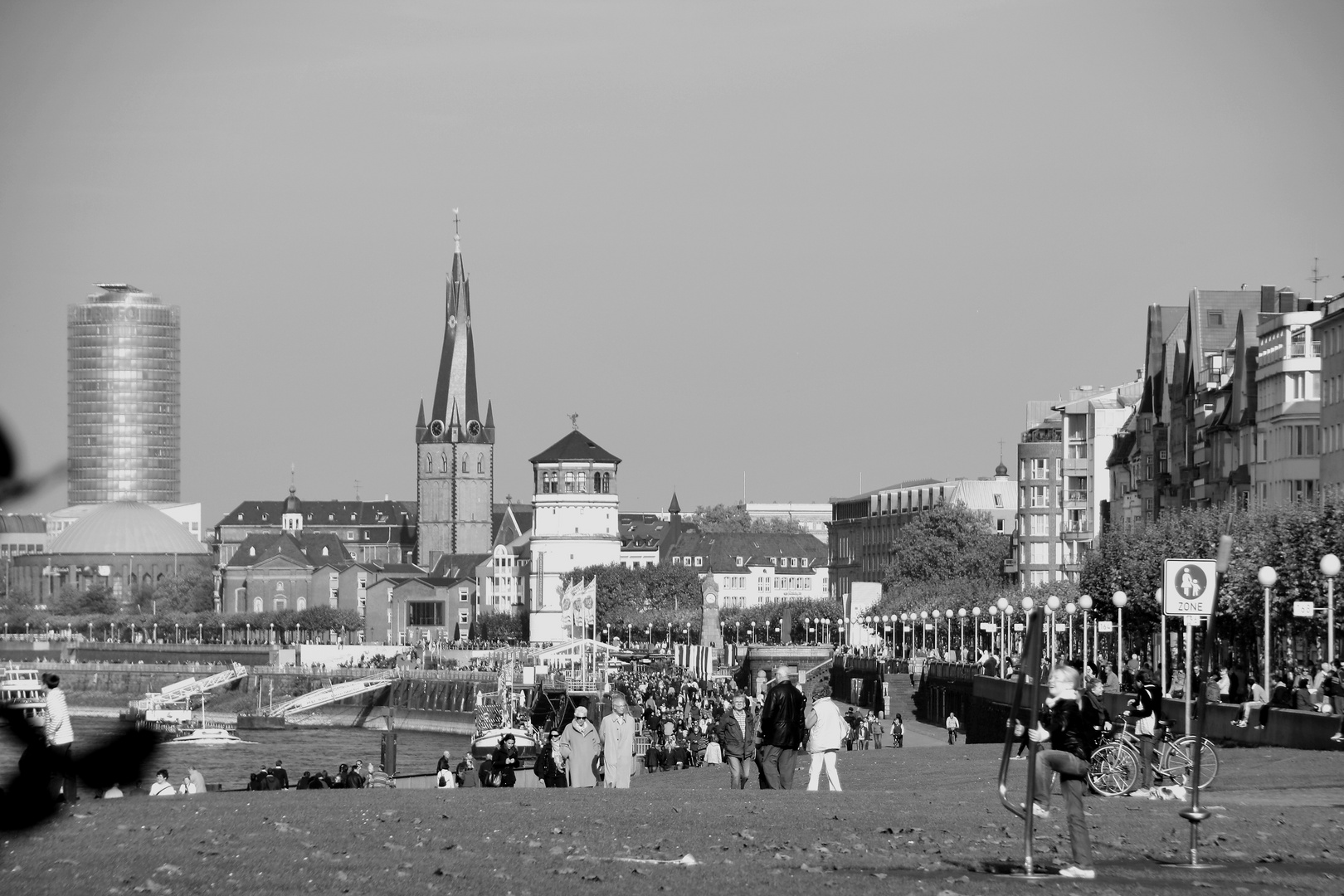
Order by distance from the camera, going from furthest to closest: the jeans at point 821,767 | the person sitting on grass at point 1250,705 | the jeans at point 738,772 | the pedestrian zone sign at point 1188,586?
the person sitting on grass at point 1250,705 → the jeans at point 738,772 → the jeans at point 821,767 → the pedestrian zone sign at point 1188,586

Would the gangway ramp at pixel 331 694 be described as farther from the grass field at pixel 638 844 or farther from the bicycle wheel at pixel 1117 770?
the grass field at pixel 638 844

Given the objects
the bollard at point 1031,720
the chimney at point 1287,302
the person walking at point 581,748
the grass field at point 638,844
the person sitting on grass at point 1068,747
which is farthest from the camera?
the chimney at point 1287,302

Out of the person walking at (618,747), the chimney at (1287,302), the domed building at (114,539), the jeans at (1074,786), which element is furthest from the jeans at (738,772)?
the chimney at (1287,302)

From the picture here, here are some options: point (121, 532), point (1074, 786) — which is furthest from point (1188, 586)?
point (121, 532)

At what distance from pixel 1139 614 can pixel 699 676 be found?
2516 inches

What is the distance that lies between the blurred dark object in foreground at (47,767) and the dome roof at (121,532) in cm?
91

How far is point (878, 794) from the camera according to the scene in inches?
974

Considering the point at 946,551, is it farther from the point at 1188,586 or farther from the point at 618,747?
the point at 1188,586

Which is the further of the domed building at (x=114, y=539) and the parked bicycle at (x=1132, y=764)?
the parked bicycle at (x=1132, y=764)

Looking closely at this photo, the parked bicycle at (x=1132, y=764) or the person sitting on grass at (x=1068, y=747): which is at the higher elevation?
the person sitting on grass at (x=1068, y=747)

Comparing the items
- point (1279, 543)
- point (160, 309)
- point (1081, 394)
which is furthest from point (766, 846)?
point (1081, 394)

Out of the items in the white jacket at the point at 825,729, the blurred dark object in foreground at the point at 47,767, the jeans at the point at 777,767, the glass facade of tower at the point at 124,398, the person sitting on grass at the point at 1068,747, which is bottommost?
the jeans at the point at 777,767

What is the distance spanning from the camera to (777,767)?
26172 millimetres

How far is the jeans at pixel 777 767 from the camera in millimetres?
25500
